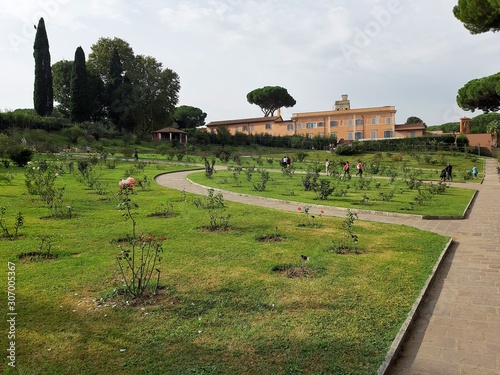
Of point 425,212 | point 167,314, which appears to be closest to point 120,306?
point 167,314

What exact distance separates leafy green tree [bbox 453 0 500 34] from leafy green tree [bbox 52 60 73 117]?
48000mm

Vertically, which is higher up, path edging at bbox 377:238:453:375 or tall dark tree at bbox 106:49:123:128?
tall dark tree at bbox 106:49:123:128

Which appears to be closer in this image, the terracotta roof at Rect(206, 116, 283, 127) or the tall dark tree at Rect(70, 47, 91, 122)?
the tall dark tree at Rect(70, 47, 91, 122)

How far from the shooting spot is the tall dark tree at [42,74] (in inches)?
1769

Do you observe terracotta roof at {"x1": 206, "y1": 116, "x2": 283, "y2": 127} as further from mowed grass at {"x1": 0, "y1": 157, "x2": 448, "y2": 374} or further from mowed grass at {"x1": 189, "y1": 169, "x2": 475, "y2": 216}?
mowed grass at {"x1": 0, "y1": 157, "x2": 448, "y2": 374}

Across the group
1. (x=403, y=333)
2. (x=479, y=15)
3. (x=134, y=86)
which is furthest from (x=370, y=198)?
(x=134, y=86)

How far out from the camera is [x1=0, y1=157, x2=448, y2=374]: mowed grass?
3.41 m

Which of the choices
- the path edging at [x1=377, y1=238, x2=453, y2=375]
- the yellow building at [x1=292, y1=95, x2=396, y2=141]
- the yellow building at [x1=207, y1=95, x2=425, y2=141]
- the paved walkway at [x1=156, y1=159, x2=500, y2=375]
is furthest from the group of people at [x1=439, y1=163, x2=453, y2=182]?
the yellow building at [x1=292, y1=95, x2=396, y2=141]

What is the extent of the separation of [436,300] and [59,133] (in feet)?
142

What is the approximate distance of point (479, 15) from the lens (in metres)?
20.0

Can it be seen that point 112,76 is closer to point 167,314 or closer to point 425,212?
point 425,212

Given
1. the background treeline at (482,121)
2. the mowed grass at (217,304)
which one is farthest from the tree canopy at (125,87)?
the mowed grass at (217,304)

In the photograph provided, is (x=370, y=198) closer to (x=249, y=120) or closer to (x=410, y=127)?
(x=410, y=127)

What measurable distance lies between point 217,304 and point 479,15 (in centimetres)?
2181
